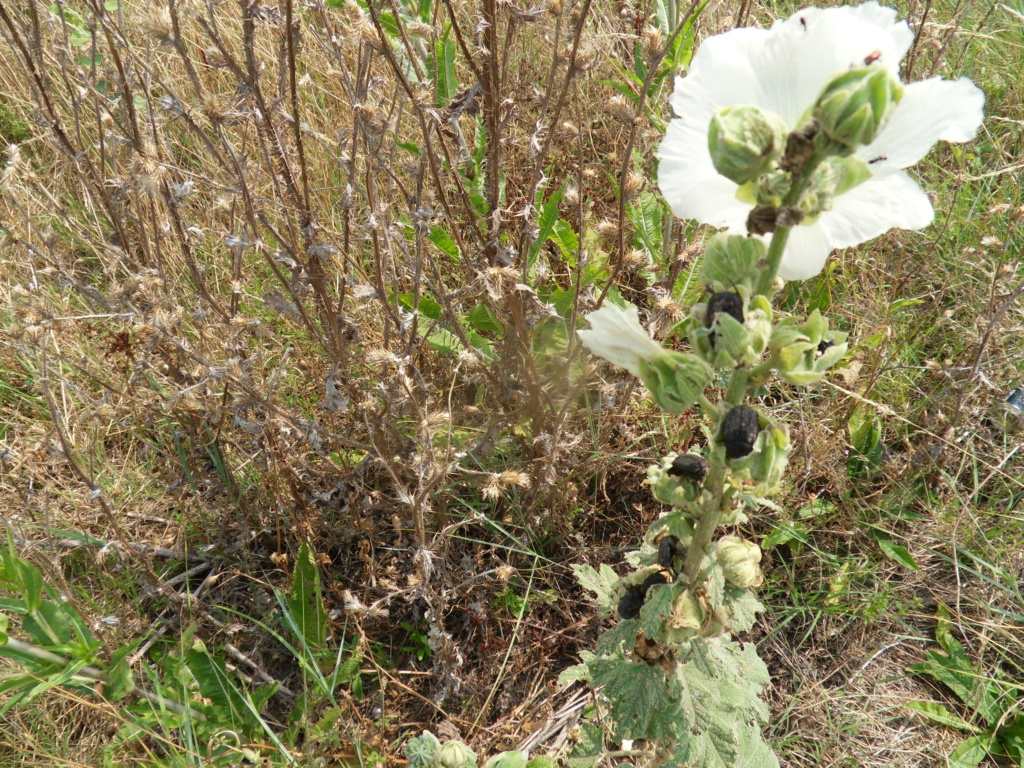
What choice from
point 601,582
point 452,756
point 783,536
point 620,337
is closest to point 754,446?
point 620,337

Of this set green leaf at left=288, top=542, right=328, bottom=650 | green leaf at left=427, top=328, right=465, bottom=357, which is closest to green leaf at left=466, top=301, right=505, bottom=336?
green leaf at left=427, top=328, right=465, bottom=357

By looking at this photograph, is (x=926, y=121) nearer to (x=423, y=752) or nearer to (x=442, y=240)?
(x=423, y=752)

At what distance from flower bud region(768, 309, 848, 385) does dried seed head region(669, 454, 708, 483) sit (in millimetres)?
269

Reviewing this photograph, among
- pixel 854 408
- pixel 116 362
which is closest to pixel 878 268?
pixel 854 408

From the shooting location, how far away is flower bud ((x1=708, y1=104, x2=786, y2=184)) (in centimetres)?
107

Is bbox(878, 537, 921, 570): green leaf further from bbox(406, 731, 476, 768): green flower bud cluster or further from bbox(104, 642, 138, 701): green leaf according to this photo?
bbox(104, 642, 138, 701): green leaf

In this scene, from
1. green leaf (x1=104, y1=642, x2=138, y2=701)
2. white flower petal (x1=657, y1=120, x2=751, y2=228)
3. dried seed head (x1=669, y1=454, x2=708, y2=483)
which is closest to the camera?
white flower petal (x1=657, y1=120, x2=751, y2=228)

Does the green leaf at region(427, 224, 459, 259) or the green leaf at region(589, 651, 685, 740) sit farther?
the green leaf at region(427, 224, 459, 259)

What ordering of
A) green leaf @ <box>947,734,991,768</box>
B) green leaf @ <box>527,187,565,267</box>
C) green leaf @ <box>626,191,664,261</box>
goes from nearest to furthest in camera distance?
1. green leaf @ <box>947,734,991,768</box>
2. green leaf @ <box>527,187,565,267</box>
3. green leaf @ <box>626,191,664,261</box>

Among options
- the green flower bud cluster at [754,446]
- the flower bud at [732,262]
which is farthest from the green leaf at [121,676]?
the flower bud at [732,262]

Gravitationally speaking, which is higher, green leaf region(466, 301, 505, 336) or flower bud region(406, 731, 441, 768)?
green leaf region(466, 301, 505, 336)

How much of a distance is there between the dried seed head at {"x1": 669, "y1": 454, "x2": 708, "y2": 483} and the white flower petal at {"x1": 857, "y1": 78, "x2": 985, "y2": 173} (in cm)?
62

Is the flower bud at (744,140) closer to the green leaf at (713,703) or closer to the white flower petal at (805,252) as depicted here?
the white flower petal at (805,252)

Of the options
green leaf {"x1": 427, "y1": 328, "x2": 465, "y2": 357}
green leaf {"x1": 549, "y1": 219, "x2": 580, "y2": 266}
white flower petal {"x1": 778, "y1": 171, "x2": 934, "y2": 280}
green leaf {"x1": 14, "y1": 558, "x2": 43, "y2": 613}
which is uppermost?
white flower petal {"x1": 778, "y1": 171, "x2": 934, "y2": 280}
